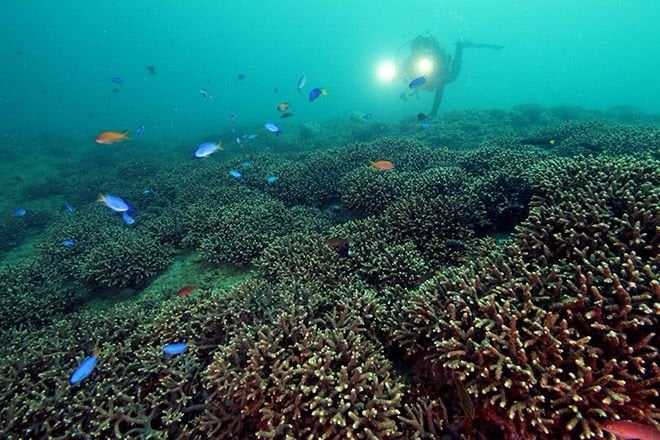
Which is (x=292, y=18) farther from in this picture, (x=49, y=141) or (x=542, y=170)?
(x=542, y=170)

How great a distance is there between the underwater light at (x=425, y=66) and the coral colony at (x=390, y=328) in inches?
681

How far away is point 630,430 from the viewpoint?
2.22m

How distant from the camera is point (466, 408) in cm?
254

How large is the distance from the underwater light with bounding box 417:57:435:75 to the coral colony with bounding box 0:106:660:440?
17309 millimetres

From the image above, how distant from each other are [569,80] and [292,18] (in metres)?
164

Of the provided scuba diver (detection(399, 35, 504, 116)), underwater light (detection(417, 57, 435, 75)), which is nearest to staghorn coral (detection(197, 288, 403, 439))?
scuba diver (detection(399, 35, 504, 116))

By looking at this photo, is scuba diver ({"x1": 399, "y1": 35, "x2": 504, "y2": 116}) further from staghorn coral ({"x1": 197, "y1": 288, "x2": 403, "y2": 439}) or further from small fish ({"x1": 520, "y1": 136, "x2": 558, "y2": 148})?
staghorn coral ({"x1": 197, "y1": 288, "x2": 403, "y2": 439})

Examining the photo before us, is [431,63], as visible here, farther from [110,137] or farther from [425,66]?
[110,137]

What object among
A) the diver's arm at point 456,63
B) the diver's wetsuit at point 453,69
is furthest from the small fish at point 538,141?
the diver's arm at point 456,63

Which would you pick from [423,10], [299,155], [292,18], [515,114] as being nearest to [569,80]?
[423,10]

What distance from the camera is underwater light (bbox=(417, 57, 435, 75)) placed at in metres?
21.6

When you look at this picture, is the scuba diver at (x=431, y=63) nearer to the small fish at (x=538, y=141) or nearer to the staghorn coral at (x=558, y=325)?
the small fish at (x=538, y=141)

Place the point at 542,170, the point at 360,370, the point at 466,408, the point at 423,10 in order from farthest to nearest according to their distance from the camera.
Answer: the point at 423,10 → the point at 542,170 → the point at 360,370 → the point at 466,408

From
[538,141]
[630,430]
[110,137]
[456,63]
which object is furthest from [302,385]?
[456,63]
